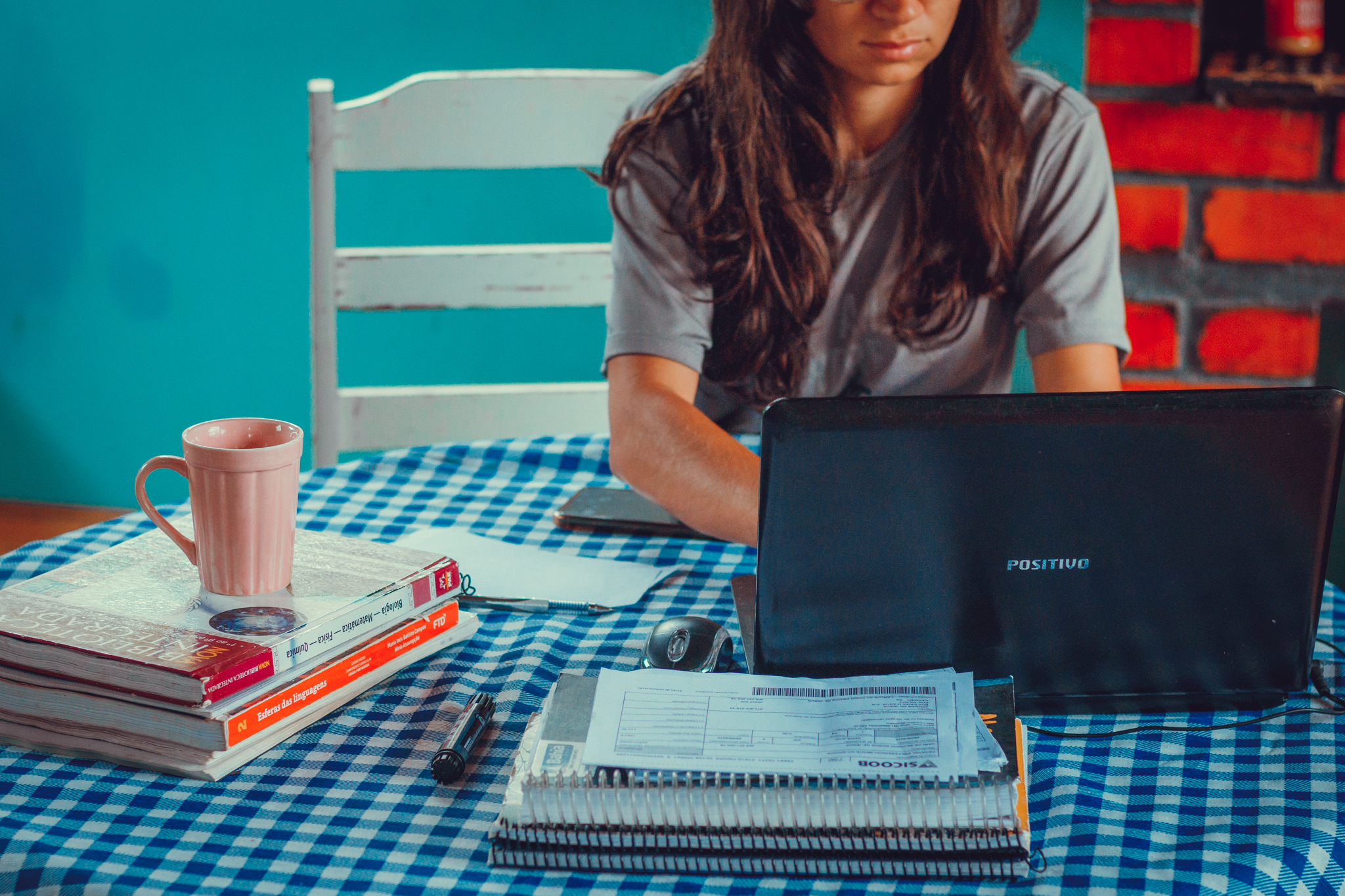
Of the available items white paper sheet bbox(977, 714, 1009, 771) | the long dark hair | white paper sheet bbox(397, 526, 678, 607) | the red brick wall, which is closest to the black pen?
white paper sheet bbox(397, 526, 678, 607)

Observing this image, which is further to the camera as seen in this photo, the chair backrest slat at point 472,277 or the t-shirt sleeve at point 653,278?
the chair backrest slat at point 472,277

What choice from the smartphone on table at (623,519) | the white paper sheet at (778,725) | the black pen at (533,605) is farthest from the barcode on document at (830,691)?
the smartphone on table at (623,519)

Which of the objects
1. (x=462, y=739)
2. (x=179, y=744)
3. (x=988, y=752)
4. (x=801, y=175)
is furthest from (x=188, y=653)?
(x=801, y=175)

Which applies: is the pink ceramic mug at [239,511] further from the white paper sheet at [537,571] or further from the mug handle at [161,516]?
the white paper sheet at [537,571]

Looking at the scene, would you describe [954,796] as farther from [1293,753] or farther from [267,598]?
[267,598]

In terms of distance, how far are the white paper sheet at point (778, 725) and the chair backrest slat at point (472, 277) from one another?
81 centimetres

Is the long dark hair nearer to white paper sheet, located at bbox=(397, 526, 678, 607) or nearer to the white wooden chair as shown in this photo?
the white wooden chair

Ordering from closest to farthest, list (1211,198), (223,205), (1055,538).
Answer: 1. (1055,538)
2. (1211,198)
3. (223,205)

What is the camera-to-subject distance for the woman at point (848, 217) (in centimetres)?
124

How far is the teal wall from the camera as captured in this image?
7.36 ft

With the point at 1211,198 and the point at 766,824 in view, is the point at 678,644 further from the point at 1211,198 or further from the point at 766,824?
the point at 1211,198

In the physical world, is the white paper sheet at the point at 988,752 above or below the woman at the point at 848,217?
below

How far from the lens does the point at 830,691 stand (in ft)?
2.29

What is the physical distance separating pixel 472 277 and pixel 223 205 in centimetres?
112
